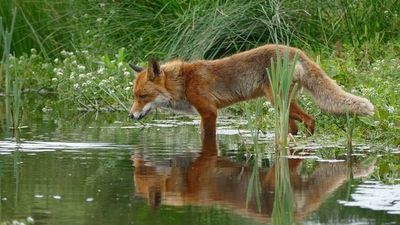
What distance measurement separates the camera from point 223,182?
27.8ft

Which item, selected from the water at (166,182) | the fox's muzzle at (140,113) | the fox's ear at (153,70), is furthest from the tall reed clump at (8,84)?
Result: the fox's ear at (153,70)

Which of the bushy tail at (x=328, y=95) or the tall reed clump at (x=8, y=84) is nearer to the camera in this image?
the tall reed clump at (x=8, y=84)

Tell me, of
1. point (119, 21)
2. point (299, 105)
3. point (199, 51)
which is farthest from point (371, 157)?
point (119, 21)

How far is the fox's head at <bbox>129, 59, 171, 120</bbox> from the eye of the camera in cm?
1219

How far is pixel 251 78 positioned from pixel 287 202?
15.3 feet

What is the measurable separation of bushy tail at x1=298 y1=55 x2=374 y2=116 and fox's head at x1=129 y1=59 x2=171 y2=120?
157cm

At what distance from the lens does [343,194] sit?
7789mm

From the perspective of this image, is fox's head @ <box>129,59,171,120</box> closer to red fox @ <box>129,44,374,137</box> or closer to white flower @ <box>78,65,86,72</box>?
red fox @ <box>129,44,374,137</box>

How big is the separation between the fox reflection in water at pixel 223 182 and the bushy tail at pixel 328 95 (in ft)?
4.94

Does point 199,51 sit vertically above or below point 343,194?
above

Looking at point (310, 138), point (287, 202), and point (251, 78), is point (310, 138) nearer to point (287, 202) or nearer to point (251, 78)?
point (251, 78)

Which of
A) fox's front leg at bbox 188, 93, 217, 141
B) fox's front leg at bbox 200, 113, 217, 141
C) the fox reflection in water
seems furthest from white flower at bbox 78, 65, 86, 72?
the fox reflection in water

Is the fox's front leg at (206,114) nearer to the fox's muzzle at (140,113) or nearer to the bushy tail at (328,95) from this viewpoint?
the fox's muzzle at (140,113)

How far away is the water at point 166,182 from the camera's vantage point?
277 inches
